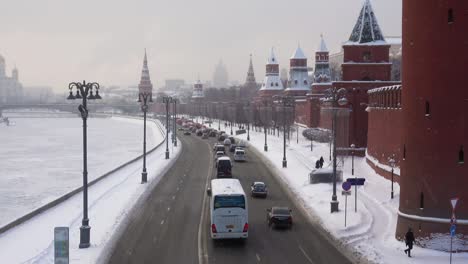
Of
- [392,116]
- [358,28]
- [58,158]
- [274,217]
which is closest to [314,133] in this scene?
[358,28]

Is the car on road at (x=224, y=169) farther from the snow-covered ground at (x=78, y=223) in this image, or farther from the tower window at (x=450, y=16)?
the tower window at (x=450, y=16)

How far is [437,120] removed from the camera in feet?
78.6

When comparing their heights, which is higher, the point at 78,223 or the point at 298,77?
the point at 298,77

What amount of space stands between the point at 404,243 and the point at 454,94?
5706mm

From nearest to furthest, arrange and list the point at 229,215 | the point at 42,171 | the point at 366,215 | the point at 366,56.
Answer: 1. the point at 229,215
2. the point at 366,215
3. the point at 42,171
4. the point at 366,56

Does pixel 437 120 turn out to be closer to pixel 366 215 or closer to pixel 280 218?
pixel 366 215

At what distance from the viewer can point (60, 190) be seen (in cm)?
4222

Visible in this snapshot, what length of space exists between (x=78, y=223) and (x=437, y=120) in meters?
15.3

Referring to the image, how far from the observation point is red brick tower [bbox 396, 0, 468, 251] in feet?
77.3

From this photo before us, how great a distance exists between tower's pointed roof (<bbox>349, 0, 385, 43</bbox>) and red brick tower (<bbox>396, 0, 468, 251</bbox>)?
34615mm

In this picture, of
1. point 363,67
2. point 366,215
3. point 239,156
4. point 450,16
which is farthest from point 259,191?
point 363,67

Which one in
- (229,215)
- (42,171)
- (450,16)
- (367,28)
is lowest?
(42,171)

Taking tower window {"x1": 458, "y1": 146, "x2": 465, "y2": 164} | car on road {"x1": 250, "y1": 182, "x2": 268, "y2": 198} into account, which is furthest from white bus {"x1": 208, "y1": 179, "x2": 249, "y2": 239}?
car on road {"x1": 250, "y1": 182, "x2": 268, "y2": 198}

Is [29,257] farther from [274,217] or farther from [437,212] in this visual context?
[437,212]
